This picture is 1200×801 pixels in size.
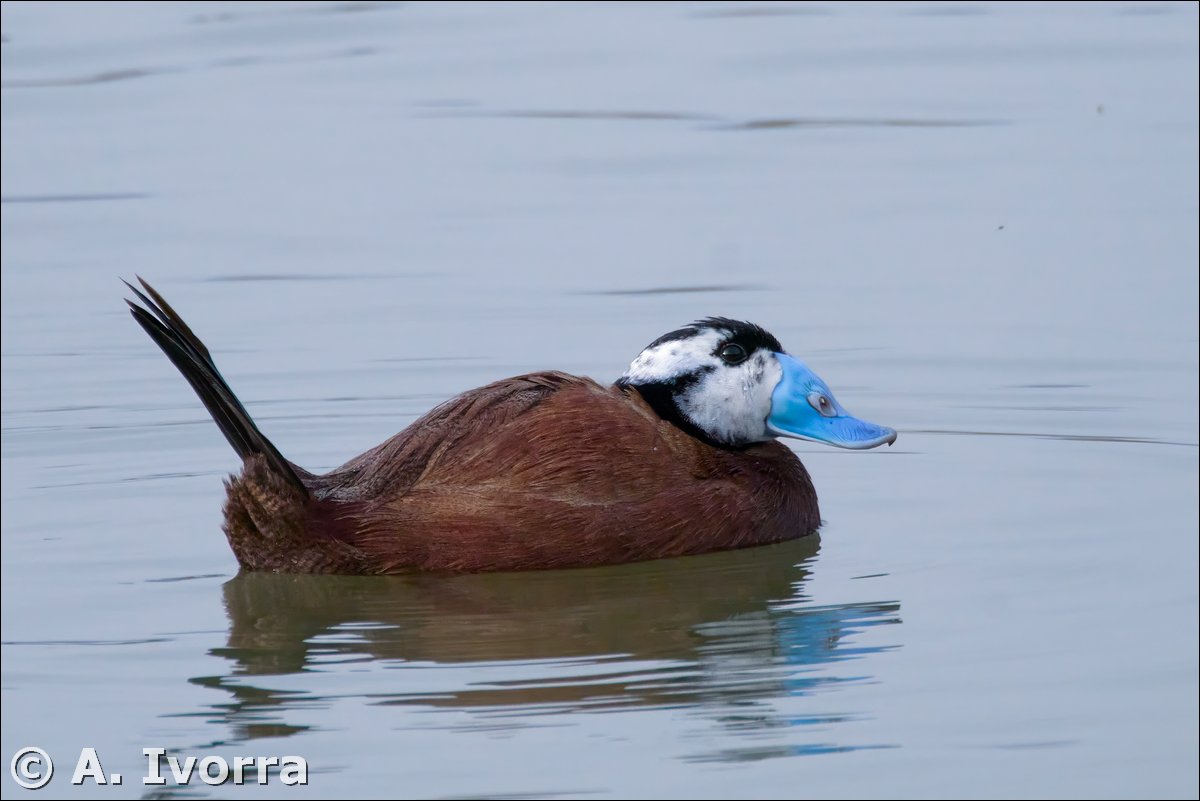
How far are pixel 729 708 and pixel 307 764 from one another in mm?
1260

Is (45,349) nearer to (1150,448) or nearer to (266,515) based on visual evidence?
(266,515)

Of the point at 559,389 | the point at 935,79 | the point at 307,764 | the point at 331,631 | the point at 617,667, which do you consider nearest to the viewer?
the point at 307,764

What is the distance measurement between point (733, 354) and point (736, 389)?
14cm

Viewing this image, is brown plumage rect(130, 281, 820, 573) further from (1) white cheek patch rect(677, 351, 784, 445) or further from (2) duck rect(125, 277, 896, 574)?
(1) white cheek patch rect(677, 351, 784, 445)

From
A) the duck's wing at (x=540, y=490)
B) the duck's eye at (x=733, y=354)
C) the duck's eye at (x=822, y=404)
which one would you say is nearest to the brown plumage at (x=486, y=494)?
the duck's wing at (x=540, y=490)

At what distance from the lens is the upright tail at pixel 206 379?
24.0 feet

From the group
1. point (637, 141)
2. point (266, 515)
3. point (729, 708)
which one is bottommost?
point (729, 708)

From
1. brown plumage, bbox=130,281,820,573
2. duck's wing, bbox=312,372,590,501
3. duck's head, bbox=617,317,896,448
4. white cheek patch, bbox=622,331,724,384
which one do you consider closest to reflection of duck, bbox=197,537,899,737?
brown plumage, bbox=130,281,820,573

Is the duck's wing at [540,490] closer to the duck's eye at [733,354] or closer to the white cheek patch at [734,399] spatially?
the white cheek patch at [734,399]

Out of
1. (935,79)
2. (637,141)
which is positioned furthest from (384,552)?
→ (935,79)

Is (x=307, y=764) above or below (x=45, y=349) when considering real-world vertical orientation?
below

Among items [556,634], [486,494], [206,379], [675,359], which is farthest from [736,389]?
[206,379]

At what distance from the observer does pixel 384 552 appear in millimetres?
7680

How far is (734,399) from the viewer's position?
26.9 ft
